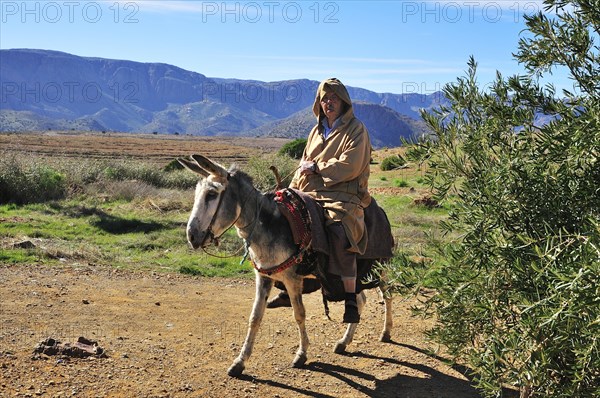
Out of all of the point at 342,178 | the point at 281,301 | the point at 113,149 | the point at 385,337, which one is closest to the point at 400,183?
the point at 385,337

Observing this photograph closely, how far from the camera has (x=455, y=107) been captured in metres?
4.55

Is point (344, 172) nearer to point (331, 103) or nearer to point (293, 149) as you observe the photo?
point (331, 103)

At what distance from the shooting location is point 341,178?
22.4ft

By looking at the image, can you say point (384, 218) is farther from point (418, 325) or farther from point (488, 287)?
point (488, 287)

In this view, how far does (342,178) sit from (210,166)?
1563mm

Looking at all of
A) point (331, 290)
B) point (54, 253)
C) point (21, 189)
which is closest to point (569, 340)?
point (331, 290)

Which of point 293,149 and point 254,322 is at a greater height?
point 293,149

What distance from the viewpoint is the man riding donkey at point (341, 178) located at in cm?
681

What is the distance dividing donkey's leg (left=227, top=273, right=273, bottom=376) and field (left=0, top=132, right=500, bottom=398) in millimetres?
136

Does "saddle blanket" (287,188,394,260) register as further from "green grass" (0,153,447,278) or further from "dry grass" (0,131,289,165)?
"dry grass" (0,131,289,165)

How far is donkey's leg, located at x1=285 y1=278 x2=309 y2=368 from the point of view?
6.84 metres

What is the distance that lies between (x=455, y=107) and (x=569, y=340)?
6.18 ft

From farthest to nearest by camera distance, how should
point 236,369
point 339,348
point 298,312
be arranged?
point 339,348 → point 298,312 → point 236,369

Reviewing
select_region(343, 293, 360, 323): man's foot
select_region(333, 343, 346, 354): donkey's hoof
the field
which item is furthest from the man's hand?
select_region(333, 343, 346, 354): donkey's hoof
